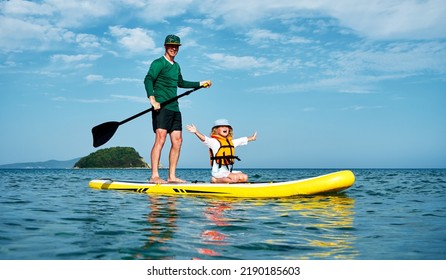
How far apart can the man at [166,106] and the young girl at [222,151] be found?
641 millimetres

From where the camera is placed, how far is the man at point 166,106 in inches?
330

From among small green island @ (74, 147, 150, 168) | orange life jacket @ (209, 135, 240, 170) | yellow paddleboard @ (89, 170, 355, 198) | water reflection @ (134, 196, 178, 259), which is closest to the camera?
water reflection @ (134, 196, 178, 259)

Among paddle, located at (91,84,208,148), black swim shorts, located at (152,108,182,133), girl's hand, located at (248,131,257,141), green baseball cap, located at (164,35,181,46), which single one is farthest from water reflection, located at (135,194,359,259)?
green baseball cap, located at (164,35,181,46)

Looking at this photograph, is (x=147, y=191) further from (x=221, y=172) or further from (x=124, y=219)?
(x=124, y=219)

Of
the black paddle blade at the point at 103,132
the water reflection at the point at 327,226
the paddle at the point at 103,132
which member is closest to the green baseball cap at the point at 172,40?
the paddle at the point at 103,132

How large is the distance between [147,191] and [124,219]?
11.0ft

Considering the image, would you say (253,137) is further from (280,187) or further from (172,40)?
(172,40)

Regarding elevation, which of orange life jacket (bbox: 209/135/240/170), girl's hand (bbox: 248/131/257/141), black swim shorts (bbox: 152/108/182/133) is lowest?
orange life jacket (bbox: 209/135/240/170)

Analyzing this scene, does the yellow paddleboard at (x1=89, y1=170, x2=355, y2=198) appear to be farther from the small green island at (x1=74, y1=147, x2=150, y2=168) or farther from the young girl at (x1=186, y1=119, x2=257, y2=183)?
the small green island at (x1=74, y1=147, x2=150, y2=168)

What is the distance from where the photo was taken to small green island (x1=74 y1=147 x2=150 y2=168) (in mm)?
104438

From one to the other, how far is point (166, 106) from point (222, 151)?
4.75 feet

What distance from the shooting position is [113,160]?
105688 millimetres

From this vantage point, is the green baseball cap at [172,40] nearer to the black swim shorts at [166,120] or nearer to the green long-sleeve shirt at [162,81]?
the green long-sleeve shirt at [162,81]
